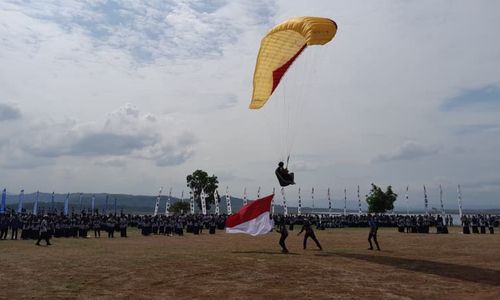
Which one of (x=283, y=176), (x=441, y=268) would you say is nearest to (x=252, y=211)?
(x=283, y=176)

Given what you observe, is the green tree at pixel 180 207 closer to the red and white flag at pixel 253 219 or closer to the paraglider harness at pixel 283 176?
the red and white flag at pixel 253 219

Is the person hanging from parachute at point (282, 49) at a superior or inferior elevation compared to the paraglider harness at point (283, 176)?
superior

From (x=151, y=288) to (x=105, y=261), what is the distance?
5914 millimetres

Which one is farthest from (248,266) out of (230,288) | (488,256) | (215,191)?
(215,191)

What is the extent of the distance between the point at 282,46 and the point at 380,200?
49.7m

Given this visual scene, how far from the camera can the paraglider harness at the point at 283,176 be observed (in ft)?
63.6

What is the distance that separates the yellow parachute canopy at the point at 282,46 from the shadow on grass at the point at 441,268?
8.14 m

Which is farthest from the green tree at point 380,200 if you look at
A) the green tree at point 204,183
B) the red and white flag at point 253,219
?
the red and white flag at point 253,219

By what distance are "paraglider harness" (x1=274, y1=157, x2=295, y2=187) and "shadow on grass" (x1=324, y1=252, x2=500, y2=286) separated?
4.05m

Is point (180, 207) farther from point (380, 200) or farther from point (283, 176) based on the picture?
point (283, 176)

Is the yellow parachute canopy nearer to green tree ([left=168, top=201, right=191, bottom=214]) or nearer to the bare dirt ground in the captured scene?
the bare dirt ground

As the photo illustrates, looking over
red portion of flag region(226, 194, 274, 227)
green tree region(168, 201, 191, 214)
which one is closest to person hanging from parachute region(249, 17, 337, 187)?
red portion of flag region(226, 194, 274, 227)

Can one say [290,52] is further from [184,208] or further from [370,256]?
[184,208]

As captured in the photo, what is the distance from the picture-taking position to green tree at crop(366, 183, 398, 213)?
6512 centimetres
